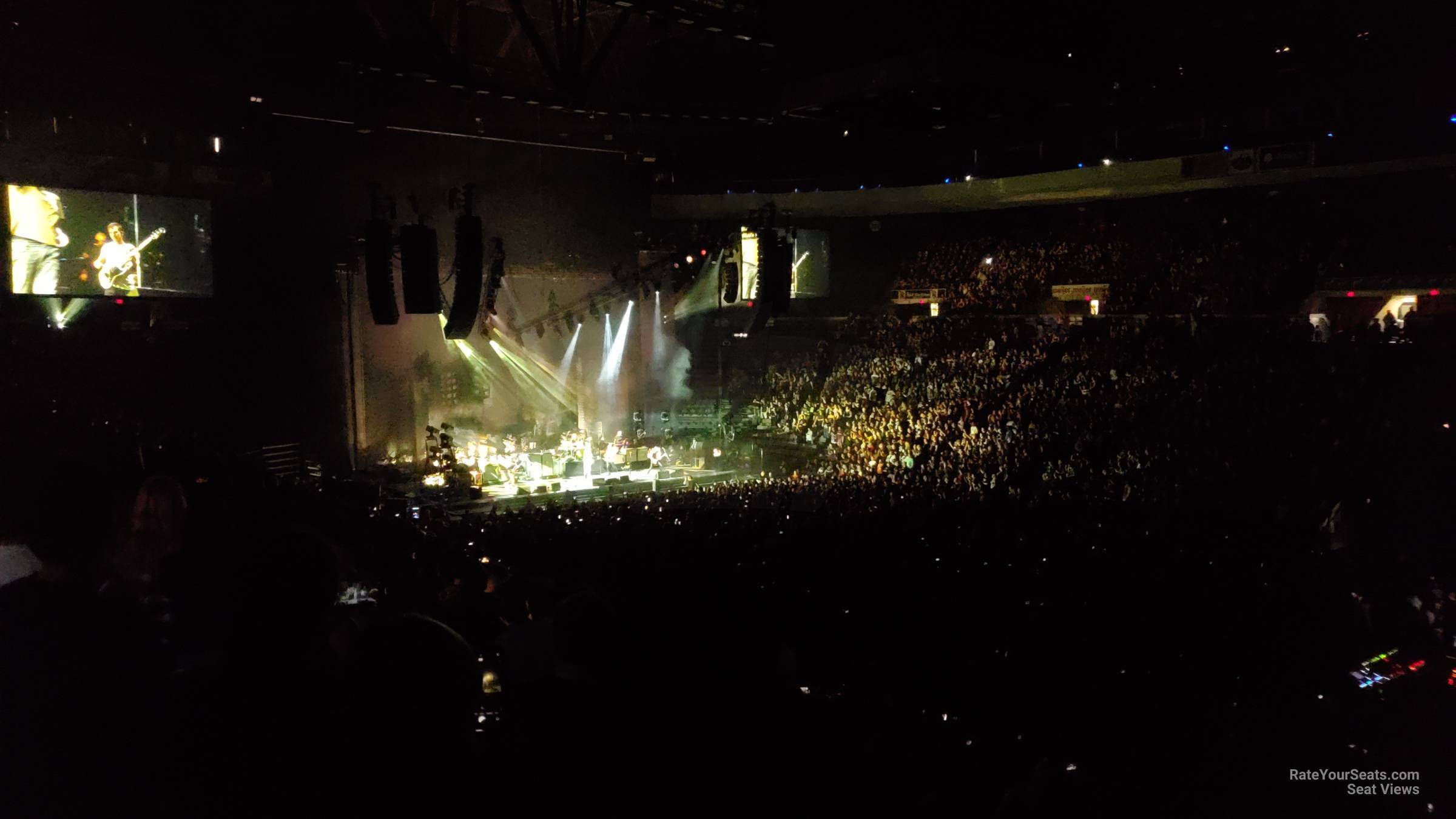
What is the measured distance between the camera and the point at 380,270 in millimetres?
10109

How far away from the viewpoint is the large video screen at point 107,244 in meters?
12.2

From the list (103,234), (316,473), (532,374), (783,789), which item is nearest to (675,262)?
(532,374)

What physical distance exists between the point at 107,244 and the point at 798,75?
411 inches

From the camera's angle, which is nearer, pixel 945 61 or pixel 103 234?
pixel 945 61

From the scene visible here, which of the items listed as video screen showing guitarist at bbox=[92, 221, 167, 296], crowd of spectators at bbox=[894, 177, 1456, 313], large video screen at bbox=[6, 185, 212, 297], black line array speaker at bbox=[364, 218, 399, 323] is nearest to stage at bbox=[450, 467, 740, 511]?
black line array speaker at bbox=[364, 218, 399, 323]

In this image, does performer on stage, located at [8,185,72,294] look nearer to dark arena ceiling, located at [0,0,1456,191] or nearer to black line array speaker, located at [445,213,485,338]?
dark arena ceiling, located at [0,0,1456,191]

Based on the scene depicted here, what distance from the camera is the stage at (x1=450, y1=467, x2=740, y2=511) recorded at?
14016 millimetres

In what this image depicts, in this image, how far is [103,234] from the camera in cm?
1277

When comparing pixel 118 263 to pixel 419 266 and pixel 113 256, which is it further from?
pixel 419 266

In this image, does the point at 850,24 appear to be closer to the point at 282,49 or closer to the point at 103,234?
the point at 282,49

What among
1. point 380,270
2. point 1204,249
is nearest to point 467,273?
point 380,270

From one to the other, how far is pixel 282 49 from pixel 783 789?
14.2 meters

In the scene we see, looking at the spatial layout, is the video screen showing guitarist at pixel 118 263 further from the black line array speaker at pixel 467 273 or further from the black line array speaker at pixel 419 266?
the black line array speaker at pixel 467 273

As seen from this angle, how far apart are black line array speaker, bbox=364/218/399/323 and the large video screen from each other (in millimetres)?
5294
